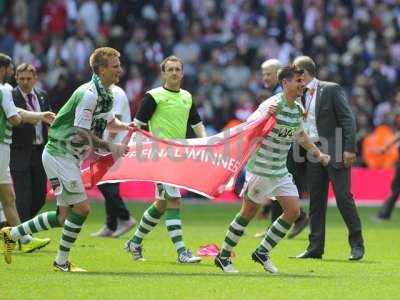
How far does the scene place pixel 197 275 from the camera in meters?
12.3

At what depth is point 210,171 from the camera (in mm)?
13094

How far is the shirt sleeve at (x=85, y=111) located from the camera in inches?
478

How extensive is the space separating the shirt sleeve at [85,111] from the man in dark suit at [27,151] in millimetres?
3041

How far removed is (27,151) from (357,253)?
4.53m

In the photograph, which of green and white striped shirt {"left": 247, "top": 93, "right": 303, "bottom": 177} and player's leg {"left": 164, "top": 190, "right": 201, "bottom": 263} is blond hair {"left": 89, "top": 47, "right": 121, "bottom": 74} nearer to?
green and white striped shirt {"left": 247, "top": 93, "right": 303, "bottom": 177}

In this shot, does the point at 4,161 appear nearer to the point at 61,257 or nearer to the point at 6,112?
the point at 6,112

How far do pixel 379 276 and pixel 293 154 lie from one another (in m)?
4.95

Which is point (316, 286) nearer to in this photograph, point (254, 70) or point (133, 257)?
point (133, 257)

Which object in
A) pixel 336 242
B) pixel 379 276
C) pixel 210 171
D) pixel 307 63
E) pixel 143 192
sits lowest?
pixel 143 192

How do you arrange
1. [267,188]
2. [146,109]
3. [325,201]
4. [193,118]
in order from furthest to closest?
[325,201] < [193,118] < [146,109] < [267,188]

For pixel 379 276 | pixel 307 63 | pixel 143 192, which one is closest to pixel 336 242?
pixel 307 63

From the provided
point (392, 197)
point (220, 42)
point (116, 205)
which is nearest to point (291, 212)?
point (116, 205)

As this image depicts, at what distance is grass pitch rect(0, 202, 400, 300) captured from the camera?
35.4ft

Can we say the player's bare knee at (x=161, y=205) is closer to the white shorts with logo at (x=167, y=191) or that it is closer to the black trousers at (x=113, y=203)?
the white shorts with logo at (x=167, y=191)
